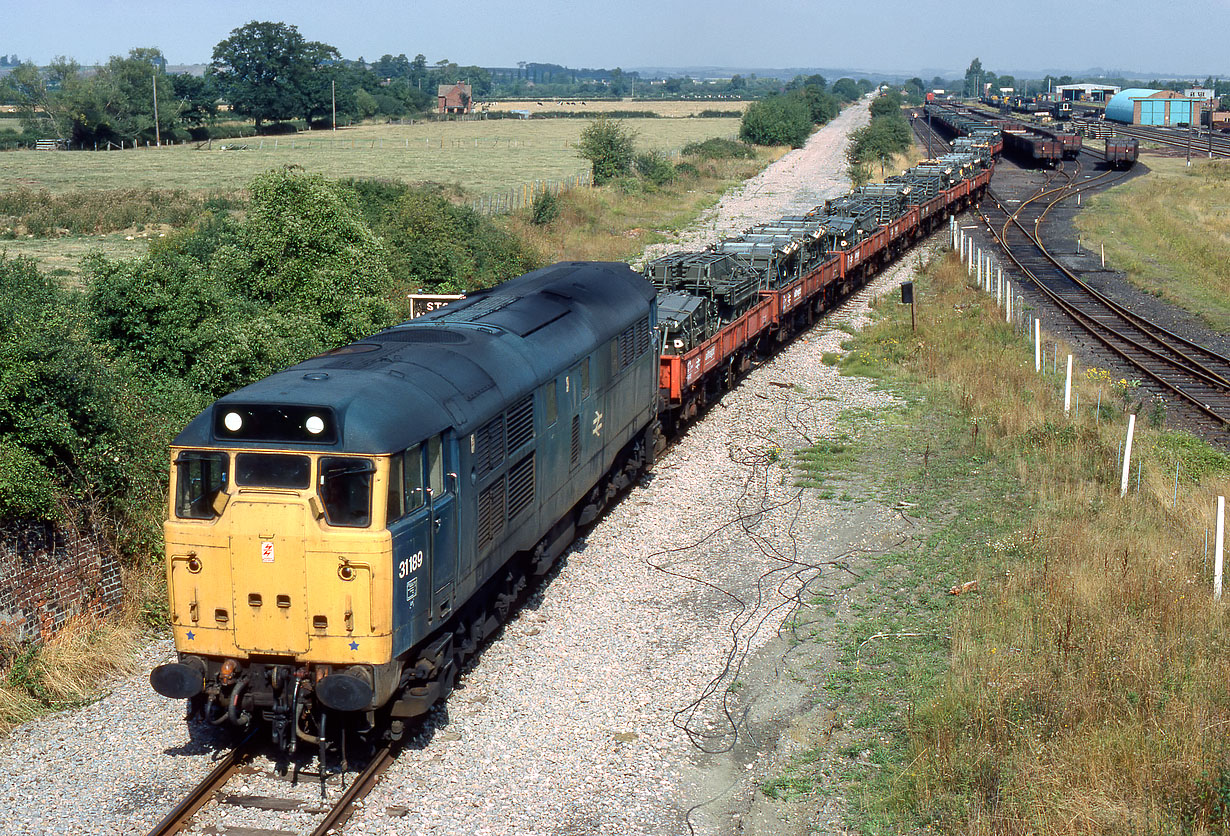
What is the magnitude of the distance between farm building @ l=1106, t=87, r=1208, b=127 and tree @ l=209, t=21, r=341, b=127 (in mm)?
89410

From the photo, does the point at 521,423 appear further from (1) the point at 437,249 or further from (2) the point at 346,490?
(1) the point at 437,249

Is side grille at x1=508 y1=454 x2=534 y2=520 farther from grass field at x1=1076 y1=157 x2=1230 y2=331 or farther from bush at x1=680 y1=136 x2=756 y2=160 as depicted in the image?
bush at x1=680 y1=136 x2=756 y2=160

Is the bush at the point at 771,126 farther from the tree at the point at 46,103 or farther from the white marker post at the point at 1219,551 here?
the white marker post at the point at 1219,551

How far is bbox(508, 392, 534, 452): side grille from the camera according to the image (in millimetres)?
12086

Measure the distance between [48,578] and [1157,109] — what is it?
430 feet

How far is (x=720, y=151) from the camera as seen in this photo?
89.3 meters

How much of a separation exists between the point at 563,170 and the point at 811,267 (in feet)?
185

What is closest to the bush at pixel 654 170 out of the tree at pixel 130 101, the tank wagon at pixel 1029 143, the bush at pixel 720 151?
the bush at pixel 720 151

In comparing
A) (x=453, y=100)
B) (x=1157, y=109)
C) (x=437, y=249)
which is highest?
(x=453, y=100)

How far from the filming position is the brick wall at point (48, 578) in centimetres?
1230

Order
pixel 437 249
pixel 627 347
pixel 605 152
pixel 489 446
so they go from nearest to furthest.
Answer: pixel 489 446
pixel 627 347
pixel 437 249
pixel 605 152

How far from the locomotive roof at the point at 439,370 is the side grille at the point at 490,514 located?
763mm

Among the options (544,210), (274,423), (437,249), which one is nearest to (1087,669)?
(274,423)

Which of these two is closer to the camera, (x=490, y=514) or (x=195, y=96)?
(x=490, y=514)
